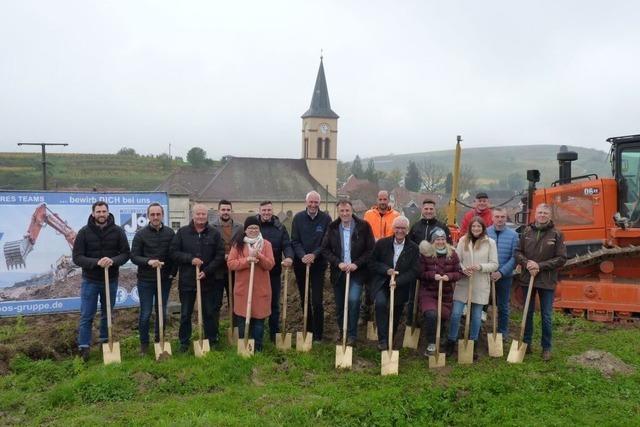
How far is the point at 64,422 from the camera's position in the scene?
17.7 feet

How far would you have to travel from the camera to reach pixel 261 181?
66188mm

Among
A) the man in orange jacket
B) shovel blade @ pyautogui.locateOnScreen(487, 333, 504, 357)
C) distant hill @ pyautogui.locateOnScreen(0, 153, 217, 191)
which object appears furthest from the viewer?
distant hill @ pyautogui.locateOnScreen(0, 153, 217, 191)

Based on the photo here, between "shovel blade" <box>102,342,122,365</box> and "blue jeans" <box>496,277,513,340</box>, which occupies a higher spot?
"blue jeans" <box>496,277,513,340</box>

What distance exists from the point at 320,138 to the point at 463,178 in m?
29.2

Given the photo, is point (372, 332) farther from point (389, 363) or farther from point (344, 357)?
point (389, 363)

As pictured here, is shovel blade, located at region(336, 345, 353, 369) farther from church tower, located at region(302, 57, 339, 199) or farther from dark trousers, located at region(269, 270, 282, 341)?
church tower, located at region(302, 57, 339, 199)

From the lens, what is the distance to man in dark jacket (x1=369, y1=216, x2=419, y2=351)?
7.12m

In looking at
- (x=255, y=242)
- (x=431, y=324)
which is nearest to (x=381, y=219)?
(x=431, y=324)

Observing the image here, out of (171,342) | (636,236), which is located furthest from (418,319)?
(636,236)

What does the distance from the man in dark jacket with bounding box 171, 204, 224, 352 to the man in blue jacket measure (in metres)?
3.60

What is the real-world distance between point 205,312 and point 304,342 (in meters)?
1.38

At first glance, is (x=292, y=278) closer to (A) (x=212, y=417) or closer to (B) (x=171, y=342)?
(B) (x=171, y=342)

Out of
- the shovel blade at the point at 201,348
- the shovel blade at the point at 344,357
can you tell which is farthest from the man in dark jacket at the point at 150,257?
the shovel blade at the point at 344,357

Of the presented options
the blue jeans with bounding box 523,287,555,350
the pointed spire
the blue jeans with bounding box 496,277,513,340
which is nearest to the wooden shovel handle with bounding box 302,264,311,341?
the blue jeans with bounding box 496,277,513,340
